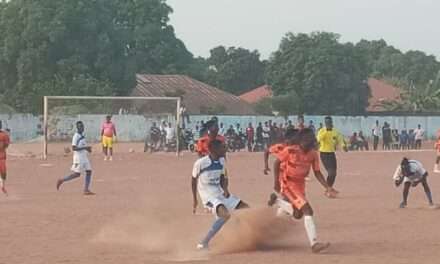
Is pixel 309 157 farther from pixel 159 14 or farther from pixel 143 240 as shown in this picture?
pixel 159 14

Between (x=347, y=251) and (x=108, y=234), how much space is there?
340 centimetres

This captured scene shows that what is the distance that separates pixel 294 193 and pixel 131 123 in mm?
31636

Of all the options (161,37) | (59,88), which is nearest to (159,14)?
(161,37)

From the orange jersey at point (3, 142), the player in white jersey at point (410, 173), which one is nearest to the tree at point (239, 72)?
the orange jersey at point (3, 142)

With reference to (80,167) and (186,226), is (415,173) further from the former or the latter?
(80,167)

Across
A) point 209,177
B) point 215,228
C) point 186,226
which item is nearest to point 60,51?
point 186,226

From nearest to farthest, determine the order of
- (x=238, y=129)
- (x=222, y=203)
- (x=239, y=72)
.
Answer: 1. (x=222, y=203)
2. (x=238, y=129)
3. (x=239, y=72)

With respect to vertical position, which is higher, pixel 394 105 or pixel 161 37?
pixel 161 37

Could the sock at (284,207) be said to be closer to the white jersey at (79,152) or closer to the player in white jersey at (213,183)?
the player in white jersey at (213,183)

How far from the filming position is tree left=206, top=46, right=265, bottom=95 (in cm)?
10900

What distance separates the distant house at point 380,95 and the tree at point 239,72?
62.0 feet

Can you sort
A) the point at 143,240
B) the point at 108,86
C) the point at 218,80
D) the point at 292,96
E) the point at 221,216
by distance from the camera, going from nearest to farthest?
1. the point at 221,216
2. the point at 143,240
3. the point at 108,86
4. the point at 292,96
5. the point at 218,80

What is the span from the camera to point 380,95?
88.6 meters

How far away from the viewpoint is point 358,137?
5144 centimetres
